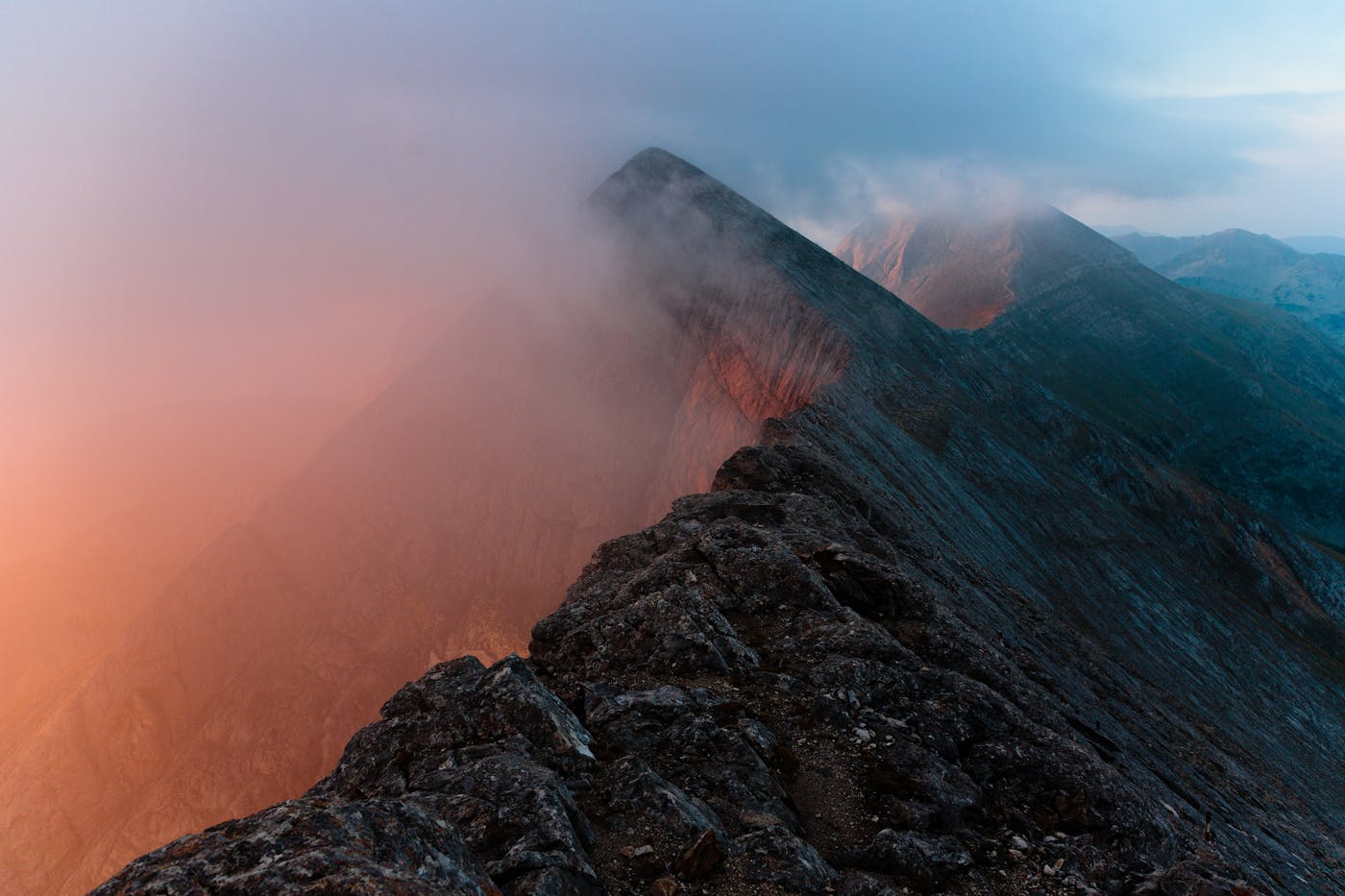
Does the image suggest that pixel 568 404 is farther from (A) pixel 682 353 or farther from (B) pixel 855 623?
(B) pixel 855 623

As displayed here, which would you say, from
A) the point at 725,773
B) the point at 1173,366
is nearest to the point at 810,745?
the point at 725,773

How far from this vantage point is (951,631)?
23.9m

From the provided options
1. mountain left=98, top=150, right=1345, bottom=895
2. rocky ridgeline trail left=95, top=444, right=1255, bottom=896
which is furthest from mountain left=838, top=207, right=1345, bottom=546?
rocky ridgeline trail left=95, top=444, right=1255, bottom=896

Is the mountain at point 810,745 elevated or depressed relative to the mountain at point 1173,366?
depressed

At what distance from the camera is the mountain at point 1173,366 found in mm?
135250

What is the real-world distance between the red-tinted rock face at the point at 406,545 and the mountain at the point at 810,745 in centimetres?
4022

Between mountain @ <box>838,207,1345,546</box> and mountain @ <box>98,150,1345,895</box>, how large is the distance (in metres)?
96.8

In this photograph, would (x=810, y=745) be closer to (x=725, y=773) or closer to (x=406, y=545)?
(x=725, y=773)

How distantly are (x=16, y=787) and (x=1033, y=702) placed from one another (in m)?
114

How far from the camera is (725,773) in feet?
53.2

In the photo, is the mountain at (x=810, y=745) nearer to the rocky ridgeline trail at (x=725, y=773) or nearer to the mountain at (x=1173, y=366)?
the rocky ridgeline trail at (x=725, y=773)

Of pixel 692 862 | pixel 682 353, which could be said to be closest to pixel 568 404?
pixel 682 353

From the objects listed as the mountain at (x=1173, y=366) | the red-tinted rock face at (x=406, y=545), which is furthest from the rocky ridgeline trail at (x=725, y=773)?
the mountain at (x=1173, y=366)

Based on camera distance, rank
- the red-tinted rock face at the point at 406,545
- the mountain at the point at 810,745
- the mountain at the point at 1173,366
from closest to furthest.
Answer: the mountain at the point at 810,745 < the red-tinted rock face at the point at 406,545 < the mountain at the point at 1173,366
